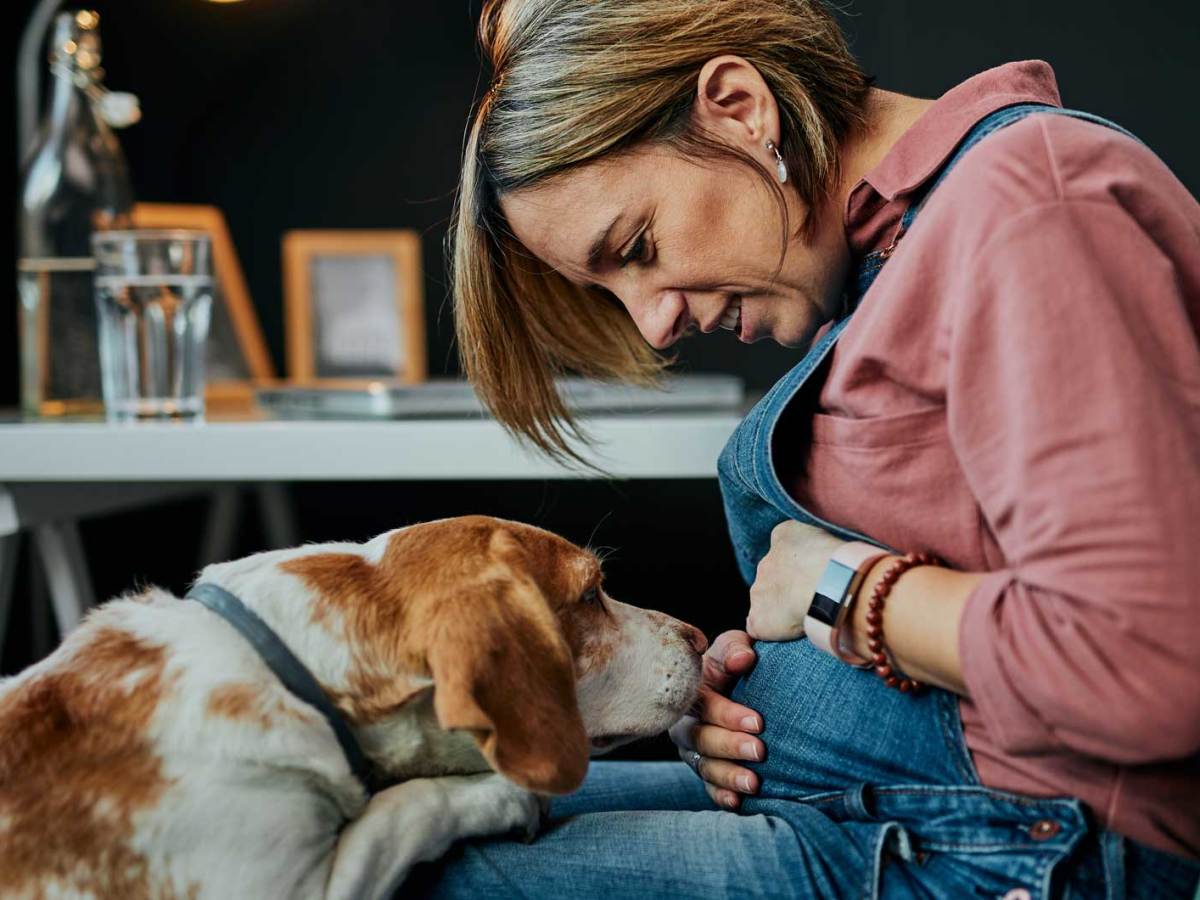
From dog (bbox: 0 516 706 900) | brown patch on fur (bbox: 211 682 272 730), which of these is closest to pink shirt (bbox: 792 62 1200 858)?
dog (bbox: 0 516 706 900)

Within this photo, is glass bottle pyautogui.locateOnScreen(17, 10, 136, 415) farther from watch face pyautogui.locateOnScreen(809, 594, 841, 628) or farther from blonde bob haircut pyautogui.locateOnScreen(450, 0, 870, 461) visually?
watch face pyautogui.locateOnScreen(809, 594, 841, 628)

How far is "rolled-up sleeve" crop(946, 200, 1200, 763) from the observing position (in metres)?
0.78

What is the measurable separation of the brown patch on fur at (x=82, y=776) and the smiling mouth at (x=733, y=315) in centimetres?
60

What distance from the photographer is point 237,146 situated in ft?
9.61

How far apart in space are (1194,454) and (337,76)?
2.46 metres

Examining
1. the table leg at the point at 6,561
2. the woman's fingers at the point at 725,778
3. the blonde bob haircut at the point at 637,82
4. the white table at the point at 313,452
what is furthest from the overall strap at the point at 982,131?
the table leg at the point at 6,561

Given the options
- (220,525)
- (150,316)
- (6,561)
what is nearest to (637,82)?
(150,316)

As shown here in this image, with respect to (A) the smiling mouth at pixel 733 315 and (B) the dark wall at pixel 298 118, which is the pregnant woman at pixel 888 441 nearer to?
(A) the smiling mouth at pixel 733 315

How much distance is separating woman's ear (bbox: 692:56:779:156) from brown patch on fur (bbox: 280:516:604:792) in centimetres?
40

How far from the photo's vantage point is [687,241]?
118 centimetres

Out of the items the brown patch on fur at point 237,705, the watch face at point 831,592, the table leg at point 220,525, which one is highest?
the watch face at point 831,592

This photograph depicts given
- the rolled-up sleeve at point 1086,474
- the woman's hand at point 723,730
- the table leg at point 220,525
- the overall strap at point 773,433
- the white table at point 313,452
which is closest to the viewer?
the rolled-up sleeve at point 1086,474

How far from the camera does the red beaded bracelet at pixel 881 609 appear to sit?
3.06ft

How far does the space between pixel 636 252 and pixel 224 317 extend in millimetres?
1751
